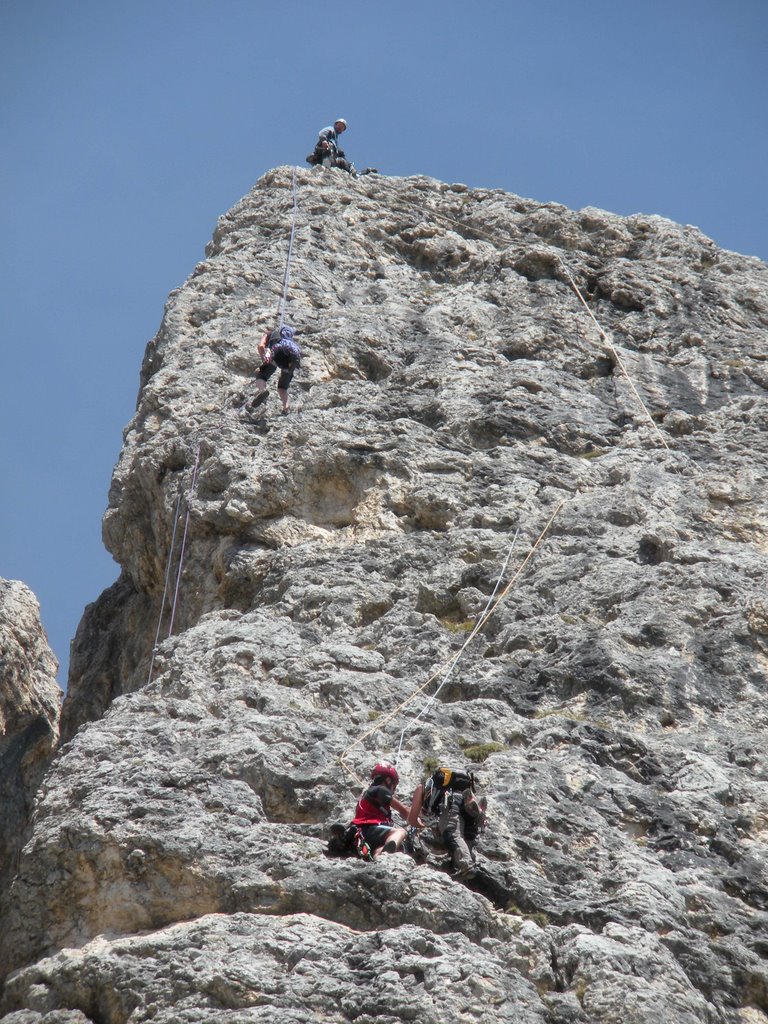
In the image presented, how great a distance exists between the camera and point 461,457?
49.1ft

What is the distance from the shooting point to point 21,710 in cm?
2342

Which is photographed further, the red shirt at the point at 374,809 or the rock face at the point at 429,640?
the red shirt at the point at 374,809

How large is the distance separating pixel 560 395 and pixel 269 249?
531cm

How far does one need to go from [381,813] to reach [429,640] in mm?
3093

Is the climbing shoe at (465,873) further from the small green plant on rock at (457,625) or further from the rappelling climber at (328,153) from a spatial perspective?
the rappelling climber at (328,153)

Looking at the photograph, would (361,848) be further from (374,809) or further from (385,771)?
(385,771)

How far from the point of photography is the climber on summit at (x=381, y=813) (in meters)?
9.40

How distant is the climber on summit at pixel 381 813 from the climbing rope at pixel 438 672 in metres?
0.60

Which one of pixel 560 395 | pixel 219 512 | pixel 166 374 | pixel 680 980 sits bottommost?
pixel 680 980

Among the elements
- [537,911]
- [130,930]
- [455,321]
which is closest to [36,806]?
[130,930]

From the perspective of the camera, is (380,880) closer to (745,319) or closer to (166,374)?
(166,374)

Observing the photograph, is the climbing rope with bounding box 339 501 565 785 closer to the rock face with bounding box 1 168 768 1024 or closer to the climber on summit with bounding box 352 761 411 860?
the rock face with bounding box 1 168 768 1024

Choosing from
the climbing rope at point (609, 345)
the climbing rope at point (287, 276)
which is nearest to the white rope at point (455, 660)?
the climbing rope at point (609, 345)

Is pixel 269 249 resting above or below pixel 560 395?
above
